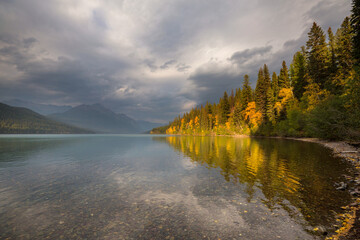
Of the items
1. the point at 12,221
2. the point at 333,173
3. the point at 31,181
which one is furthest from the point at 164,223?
the point at 333,173

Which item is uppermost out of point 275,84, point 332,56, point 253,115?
point 332,56

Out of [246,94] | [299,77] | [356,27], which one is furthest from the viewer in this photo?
[246,94]

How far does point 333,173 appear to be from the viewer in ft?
44.9

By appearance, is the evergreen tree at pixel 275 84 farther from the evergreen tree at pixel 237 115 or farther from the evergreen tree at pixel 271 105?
the evergreen tree at pixel 237 115

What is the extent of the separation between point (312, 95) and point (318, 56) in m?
10.5

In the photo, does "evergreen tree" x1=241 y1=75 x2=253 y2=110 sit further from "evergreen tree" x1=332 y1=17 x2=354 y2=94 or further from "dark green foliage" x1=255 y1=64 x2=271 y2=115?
"evergreen tree" x1=332 y1=17 x2=354 y2=94

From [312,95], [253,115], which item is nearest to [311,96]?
[312,95]

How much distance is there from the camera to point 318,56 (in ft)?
144

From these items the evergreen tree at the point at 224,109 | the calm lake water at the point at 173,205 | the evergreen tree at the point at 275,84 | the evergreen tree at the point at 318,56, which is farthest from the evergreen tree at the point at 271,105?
the calm lake water at the point at 173,205

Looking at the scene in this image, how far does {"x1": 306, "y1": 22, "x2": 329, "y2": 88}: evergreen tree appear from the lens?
4325 cm

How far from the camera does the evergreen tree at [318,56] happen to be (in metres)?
43.2

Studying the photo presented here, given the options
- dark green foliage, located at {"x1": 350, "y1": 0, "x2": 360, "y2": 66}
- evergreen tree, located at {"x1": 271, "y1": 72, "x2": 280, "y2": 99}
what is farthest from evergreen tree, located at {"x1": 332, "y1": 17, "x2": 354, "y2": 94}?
evergreen tree, located at {"x1": 271, "y1": 72, "x2": 280, "y2": 99}

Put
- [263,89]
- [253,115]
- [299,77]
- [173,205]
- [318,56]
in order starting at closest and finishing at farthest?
[173,205]
[318,56]
[299,77]
[263,89]
[253,115]

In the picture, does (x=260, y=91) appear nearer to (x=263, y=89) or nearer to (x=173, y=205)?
(x=263, y=89)
